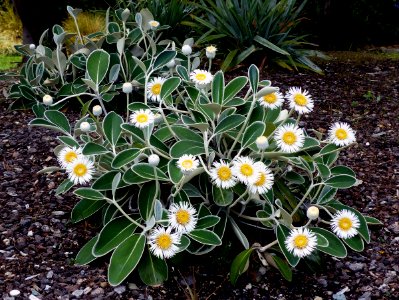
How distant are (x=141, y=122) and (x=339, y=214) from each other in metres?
0.89

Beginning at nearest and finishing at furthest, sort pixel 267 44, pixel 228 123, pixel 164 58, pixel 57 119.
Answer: pixel 228 123 → pixel 57 119 → pixel 164 58 → pixel 267 44

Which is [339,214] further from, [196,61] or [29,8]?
[29,8]

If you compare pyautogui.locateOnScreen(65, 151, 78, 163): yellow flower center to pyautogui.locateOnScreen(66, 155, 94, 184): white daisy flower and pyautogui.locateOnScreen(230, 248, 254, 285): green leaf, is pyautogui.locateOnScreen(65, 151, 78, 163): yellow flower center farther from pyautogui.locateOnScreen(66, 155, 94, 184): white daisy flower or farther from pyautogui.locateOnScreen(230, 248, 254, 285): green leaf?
pyautogui.locateOnScreen(230, 248, 254, 285): green leaf

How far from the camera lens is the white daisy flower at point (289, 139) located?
237 cm

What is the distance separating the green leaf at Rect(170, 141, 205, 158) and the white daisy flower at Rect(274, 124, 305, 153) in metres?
0.32

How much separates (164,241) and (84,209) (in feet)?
1.76

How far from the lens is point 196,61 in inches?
139

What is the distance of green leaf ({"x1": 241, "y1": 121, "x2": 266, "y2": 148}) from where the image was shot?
2.43 meters

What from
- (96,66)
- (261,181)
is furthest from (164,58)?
(261,181)

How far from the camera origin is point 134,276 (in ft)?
8.25

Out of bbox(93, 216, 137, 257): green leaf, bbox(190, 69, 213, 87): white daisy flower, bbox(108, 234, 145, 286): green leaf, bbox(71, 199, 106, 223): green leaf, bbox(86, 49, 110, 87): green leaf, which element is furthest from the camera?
bbox(86, 49, 110, 87): green leaf

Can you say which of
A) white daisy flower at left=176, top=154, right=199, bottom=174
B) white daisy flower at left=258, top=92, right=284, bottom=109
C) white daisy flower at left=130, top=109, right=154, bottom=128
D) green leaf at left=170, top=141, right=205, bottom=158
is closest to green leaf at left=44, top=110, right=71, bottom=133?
white daisy flower at left=130, top=109, right=154, bottom=128

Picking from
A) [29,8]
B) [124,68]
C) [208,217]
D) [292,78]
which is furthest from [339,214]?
[29,8]

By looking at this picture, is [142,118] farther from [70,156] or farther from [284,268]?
[284,268]
